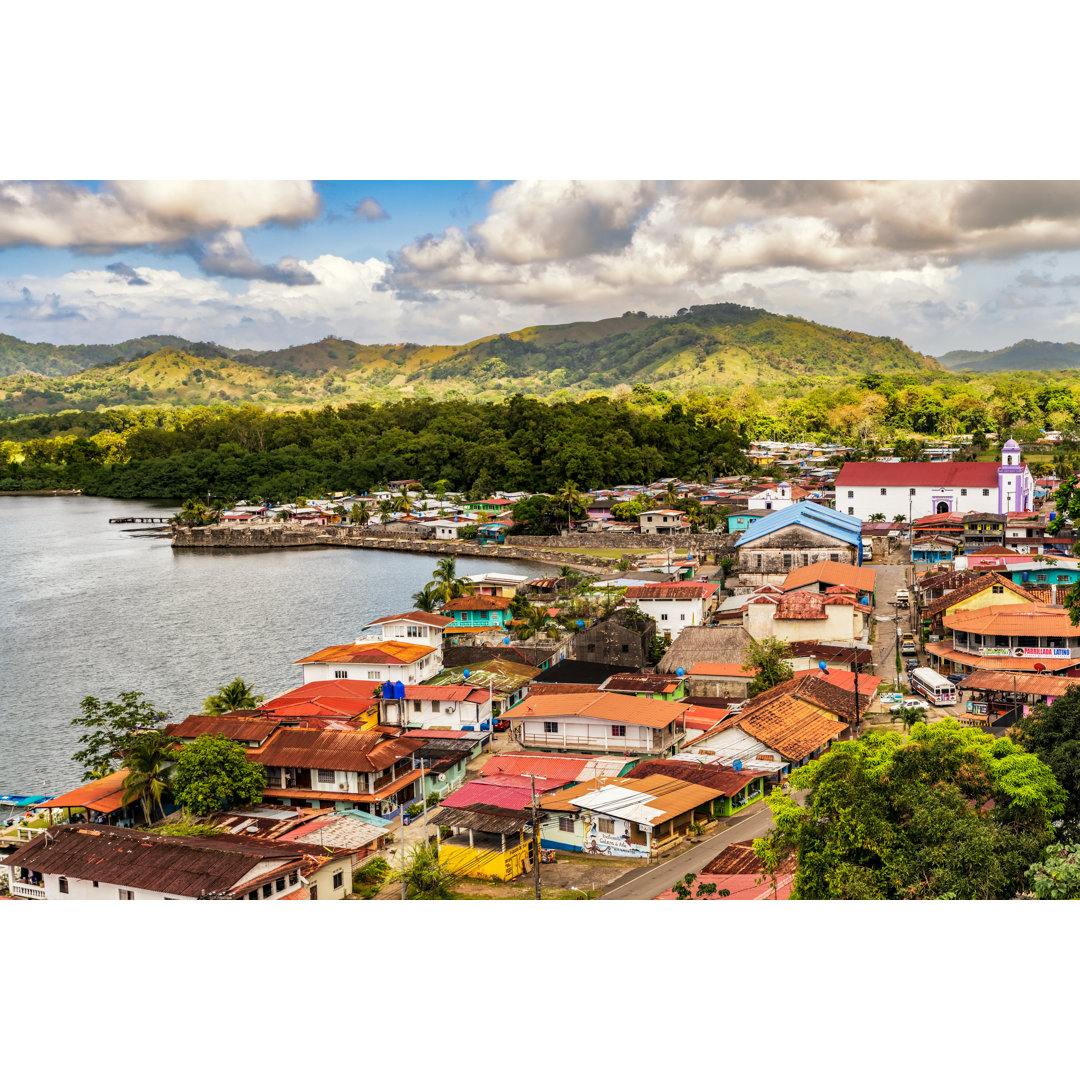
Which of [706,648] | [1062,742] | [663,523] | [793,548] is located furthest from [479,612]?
[1062,742]

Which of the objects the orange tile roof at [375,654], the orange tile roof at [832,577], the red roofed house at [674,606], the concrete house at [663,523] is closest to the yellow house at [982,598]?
the orange tile roof at [832,577]

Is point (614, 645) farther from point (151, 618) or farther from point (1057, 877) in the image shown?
point (151, 618)

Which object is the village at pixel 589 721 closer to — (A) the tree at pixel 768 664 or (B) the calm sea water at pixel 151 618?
(A) the tree at pixel 768 664

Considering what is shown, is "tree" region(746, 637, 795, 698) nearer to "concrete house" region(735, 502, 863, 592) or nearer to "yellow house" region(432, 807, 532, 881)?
"yellow house" region(432, 807, 532, 881)

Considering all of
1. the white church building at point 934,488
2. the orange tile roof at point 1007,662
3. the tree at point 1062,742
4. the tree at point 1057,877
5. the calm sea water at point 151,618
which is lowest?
the calm sea water at point 151,618

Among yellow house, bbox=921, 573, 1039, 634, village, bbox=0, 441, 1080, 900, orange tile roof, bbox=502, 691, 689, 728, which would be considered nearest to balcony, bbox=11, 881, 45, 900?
village, bbox=0, 441, 1080, 900
